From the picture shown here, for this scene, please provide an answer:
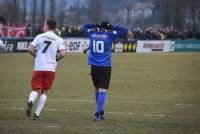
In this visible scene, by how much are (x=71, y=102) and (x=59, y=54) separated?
154 inches

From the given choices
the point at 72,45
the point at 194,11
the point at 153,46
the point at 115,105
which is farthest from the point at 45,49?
the point at 194,11

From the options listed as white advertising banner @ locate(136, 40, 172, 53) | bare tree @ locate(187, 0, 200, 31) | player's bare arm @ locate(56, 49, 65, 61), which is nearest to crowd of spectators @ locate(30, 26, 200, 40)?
white advertising banner @ locate(136, 40, 172, 53)

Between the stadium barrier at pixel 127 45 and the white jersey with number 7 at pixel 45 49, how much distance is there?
113 feet

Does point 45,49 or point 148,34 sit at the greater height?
point 45,49

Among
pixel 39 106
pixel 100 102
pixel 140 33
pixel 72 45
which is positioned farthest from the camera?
pixel 140 33

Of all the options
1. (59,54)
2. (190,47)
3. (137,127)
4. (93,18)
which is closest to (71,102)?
(59,54)

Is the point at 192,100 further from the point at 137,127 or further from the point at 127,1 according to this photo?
the point at 127,1

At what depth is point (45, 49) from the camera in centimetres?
1366

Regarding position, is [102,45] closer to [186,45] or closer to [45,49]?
[45,49]

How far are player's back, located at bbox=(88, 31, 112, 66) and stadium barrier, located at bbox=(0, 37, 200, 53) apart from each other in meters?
33.9

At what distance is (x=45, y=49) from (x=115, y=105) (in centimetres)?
387

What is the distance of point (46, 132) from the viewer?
11797 mm

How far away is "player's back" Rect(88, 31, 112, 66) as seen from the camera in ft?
46.7

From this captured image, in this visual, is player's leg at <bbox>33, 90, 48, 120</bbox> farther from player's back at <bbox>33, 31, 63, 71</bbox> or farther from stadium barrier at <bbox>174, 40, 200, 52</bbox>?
stadium barrier at <bbox>174, 40, 200, 52</bbox>
